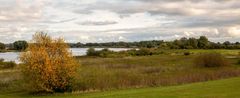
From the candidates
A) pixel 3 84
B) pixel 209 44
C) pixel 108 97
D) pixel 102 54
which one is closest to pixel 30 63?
pixel 3 84

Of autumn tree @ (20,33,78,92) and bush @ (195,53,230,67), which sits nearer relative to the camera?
autumn tree @ (20,33,78,92)

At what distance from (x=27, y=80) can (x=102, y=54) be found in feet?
294

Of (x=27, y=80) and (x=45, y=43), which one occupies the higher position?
(x=45, y=43)

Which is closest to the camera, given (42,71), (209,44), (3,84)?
(42,71)

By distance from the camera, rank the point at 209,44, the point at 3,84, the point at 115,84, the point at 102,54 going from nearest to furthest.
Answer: the point at 115,84 < the point at 3,84 < the point at 102,54 < the point at 209,44

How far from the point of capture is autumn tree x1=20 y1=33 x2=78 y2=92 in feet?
137

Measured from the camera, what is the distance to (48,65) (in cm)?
4194

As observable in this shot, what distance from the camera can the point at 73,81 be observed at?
4394cm

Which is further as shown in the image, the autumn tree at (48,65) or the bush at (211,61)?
the bush at (211,61)

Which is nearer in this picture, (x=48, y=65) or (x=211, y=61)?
(x=48, y=65)

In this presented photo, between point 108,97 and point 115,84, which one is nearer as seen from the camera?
point 108,97

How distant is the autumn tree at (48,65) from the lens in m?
41.8

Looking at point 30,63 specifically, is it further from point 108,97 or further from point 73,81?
point 108,97

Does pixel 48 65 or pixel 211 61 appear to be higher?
pixel 48 65
